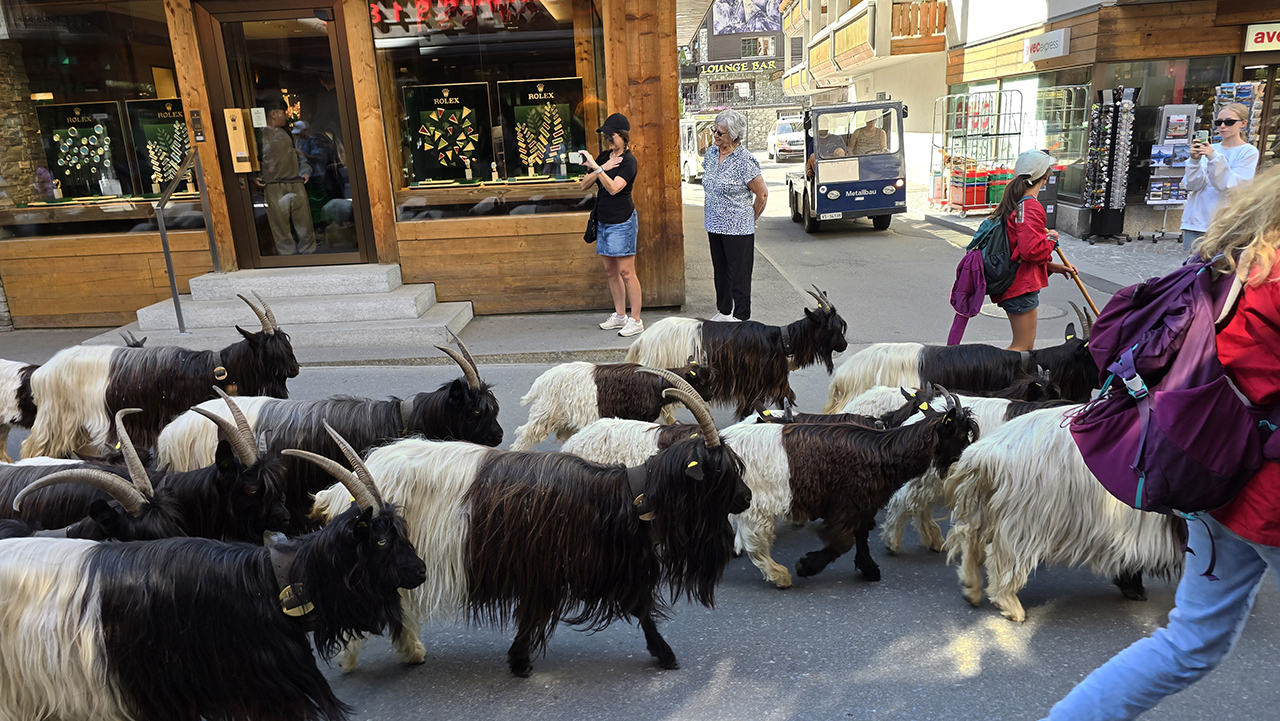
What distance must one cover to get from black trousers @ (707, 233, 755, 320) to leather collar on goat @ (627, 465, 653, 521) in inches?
165

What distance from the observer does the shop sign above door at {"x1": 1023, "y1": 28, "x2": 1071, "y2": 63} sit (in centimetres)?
1276

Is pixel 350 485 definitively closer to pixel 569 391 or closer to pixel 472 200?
pixel 569 391

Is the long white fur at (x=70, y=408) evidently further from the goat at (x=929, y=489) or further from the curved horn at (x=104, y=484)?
the goat at (x=929, y=489)

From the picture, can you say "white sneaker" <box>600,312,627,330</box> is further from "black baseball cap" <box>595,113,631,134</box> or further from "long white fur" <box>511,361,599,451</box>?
"long white fur" <box>511,361,599,451</box>

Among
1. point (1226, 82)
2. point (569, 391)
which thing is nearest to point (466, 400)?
point (569, 391)

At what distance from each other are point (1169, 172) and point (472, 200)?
10297 millimetres

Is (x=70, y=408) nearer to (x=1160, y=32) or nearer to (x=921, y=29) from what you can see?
(x=1160, y=32)

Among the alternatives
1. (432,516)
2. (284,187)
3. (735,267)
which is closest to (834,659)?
(432,516)

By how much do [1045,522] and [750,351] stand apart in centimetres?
225

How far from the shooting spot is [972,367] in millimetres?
4488

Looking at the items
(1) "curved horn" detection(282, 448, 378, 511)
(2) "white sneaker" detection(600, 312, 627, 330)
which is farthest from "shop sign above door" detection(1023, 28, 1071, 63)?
(1) "curved horn" detection(282, 448, 378, 511)

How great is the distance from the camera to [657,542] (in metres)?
2.86

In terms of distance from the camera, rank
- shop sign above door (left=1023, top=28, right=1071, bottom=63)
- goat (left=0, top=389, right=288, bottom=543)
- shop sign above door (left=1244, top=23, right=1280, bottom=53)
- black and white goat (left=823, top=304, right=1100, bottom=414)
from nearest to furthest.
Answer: goat (left=0, top=389, right=288, bottom=543), black and white goat (left=823, top=304, right=1100, bottom=414), shop sign above door (left=1244, top=23, right=1280, bottom=53), shop sign above door (left=1023, top=28, right=1071, bottom=63)

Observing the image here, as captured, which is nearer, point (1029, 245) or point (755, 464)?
point (755, 464)
